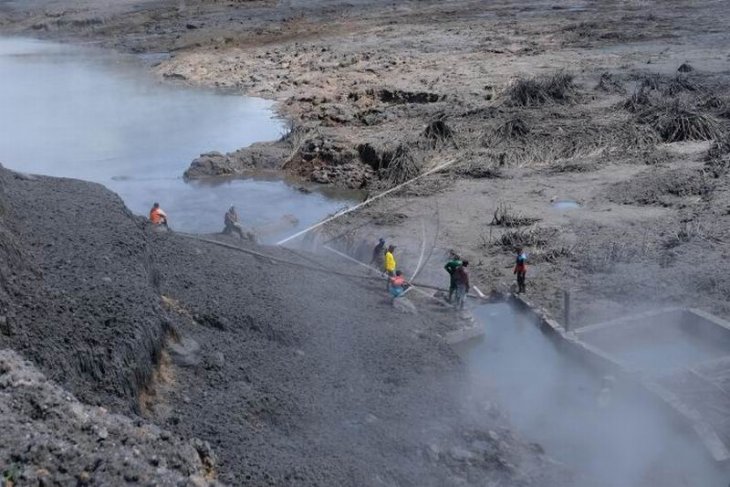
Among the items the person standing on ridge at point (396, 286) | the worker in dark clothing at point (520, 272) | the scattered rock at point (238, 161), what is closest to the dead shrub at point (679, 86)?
the scattered rock at point (238, 161)

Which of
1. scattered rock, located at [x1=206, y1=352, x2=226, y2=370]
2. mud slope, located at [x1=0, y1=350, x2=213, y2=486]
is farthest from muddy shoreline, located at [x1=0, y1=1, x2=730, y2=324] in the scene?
mud slope, located at [x1=0, y1=350, x2=213, y2=486]

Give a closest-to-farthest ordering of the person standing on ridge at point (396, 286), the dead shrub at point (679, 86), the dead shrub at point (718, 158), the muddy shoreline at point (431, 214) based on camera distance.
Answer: the muddy shoreline at point (431, 214) < the person standing on ridge at point (396, 286) < the dead shrub at point (718, 158) < the dead shrub at point (679, 86)

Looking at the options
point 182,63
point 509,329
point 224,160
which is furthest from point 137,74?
point 509,329

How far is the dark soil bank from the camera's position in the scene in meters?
7.44

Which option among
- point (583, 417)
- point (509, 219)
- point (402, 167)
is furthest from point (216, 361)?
point (402, 167)

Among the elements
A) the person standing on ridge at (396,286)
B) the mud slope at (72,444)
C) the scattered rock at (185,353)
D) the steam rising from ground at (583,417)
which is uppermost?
the mud slope at (72,444)

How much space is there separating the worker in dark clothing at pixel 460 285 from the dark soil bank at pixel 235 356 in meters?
1.08

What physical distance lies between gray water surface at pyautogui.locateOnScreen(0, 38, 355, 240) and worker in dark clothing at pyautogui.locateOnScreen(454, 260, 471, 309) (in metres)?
5.76

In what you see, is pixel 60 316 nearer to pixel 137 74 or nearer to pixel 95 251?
pixel 95 251

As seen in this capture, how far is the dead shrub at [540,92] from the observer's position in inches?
1029

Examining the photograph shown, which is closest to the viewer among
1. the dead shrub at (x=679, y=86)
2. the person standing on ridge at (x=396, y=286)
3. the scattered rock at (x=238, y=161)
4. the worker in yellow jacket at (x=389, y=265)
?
the person standing on ridge at (x=396, y=286)

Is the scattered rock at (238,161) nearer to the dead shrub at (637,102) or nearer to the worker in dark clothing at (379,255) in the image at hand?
the dead shrub at (637,102)

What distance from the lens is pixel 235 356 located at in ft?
30.1

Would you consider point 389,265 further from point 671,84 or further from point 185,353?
point 671,84
